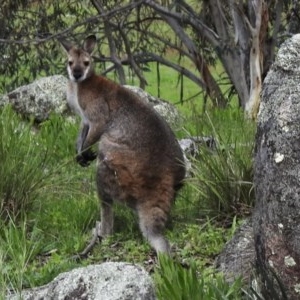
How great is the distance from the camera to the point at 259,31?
12953mm

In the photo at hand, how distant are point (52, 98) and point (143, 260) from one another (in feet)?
16.9

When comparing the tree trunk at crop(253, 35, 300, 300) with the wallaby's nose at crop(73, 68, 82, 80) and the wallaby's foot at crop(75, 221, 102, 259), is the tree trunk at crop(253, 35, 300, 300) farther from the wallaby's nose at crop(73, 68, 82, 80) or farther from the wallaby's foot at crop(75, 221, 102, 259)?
the wallaby's nose at crop(73, 68, 82, 80)

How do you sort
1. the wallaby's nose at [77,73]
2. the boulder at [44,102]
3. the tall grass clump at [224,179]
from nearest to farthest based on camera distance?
1. the tall grass clump at [224,179]
2. the wallaby's nose at [77,73]
3. the boulder at [44,102]

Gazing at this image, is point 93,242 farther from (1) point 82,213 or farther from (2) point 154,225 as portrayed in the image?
(1) point 82,213

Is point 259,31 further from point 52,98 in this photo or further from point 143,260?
point 143,260

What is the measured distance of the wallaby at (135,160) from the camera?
22.6 feet

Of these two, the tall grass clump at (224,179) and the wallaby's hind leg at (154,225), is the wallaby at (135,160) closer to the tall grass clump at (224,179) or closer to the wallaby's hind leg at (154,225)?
the wallaby's hind leg at (154,225)

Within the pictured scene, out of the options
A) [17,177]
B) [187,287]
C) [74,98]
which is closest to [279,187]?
[187,287]

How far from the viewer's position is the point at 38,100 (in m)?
11.5

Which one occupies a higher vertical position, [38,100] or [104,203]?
[104,203]

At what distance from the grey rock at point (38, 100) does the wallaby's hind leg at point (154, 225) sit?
15.1ft

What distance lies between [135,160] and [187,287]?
7.06 ft

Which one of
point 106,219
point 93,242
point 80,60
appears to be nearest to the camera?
point 93,242

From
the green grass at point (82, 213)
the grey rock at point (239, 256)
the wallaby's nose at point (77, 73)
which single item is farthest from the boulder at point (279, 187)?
the wallaby's nose at point (77, 73)
